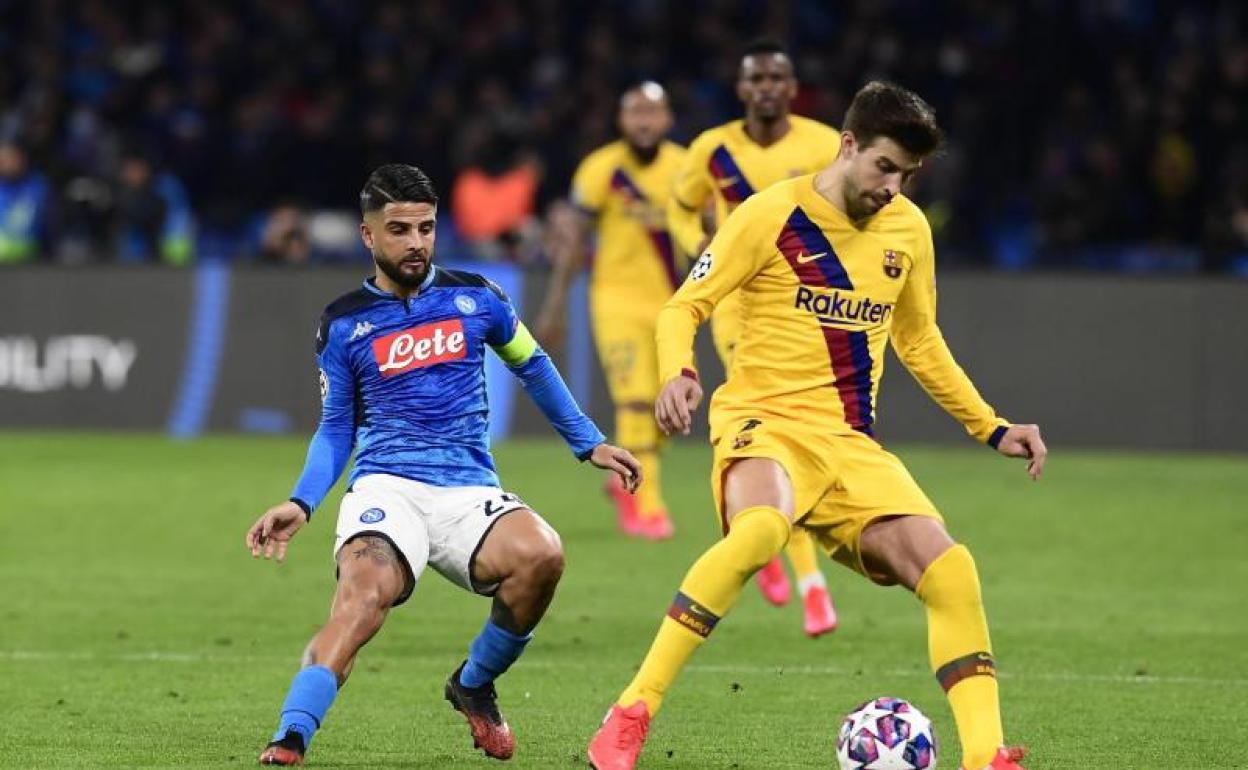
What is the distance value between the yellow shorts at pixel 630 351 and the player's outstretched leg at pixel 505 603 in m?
5.91

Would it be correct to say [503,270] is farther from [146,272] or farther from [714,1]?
[714,1]

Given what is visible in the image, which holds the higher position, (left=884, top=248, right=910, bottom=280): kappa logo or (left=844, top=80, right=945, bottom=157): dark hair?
(left=844, top=80, right=945, bottom=157): dark hair

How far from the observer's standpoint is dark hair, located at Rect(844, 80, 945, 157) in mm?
6621

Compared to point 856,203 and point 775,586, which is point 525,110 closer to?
point 775,586

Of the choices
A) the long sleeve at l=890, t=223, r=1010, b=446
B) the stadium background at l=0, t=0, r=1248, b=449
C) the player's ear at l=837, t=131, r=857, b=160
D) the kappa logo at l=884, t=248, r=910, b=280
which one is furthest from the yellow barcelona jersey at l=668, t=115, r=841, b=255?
the stadium background at l=0, t=0, r=1248, b=449

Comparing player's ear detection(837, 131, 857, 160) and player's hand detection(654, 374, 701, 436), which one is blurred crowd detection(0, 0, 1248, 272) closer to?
player's ear detection(837, 131, 857, 160)

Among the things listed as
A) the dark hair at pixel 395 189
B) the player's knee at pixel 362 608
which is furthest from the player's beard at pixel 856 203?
the player's knee at pixel 362 608

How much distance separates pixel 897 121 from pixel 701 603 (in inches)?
56.4

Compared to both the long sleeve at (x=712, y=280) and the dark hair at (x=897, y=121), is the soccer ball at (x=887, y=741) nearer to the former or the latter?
the long sleeve at (x=712, y=280)

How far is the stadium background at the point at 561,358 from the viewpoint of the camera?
8.34 metres

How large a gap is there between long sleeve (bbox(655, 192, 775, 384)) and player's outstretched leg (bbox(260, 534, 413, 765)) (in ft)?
3.19

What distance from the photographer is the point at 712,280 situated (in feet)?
22.7

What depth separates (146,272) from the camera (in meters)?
19.0

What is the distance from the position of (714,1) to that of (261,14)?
15.3 feet
